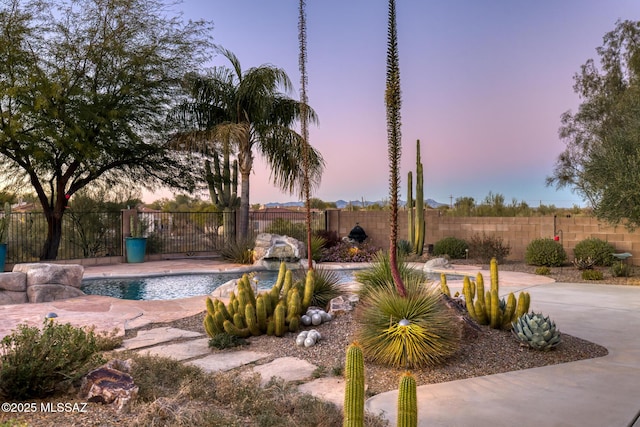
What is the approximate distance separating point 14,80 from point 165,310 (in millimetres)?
11035

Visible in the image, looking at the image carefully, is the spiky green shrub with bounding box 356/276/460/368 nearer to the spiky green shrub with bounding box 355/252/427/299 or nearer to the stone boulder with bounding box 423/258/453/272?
the spiky green shrub with bounding box 355/252/427/299

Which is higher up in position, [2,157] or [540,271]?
[2,157]

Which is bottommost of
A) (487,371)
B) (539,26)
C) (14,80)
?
(487,371)

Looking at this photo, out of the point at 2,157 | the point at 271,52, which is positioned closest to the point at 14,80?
the point at 2,157

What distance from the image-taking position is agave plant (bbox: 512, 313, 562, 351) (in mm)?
5352

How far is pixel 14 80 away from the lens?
1538 centimetres

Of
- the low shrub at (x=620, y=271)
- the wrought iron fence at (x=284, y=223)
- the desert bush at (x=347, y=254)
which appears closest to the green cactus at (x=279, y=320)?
the low shrub at (x=620, y=271)

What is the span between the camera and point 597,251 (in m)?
14.3

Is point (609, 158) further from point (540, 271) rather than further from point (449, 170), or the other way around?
point (449, 170)

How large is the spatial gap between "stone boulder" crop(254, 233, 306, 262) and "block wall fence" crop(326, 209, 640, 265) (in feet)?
17.2

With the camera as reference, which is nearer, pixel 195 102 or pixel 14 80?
pixel 14 80

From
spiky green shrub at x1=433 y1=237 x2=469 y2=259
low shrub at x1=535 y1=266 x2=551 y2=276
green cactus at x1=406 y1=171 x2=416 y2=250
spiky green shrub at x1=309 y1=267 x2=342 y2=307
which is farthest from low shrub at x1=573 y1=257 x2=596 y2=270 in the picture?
spiky green shrub at x1=309 y1=267 x2=342 y2=307

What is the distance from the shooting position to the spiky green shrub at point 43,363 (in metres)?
3.47

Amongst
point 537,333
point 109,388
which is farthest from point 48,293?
point 537,333
